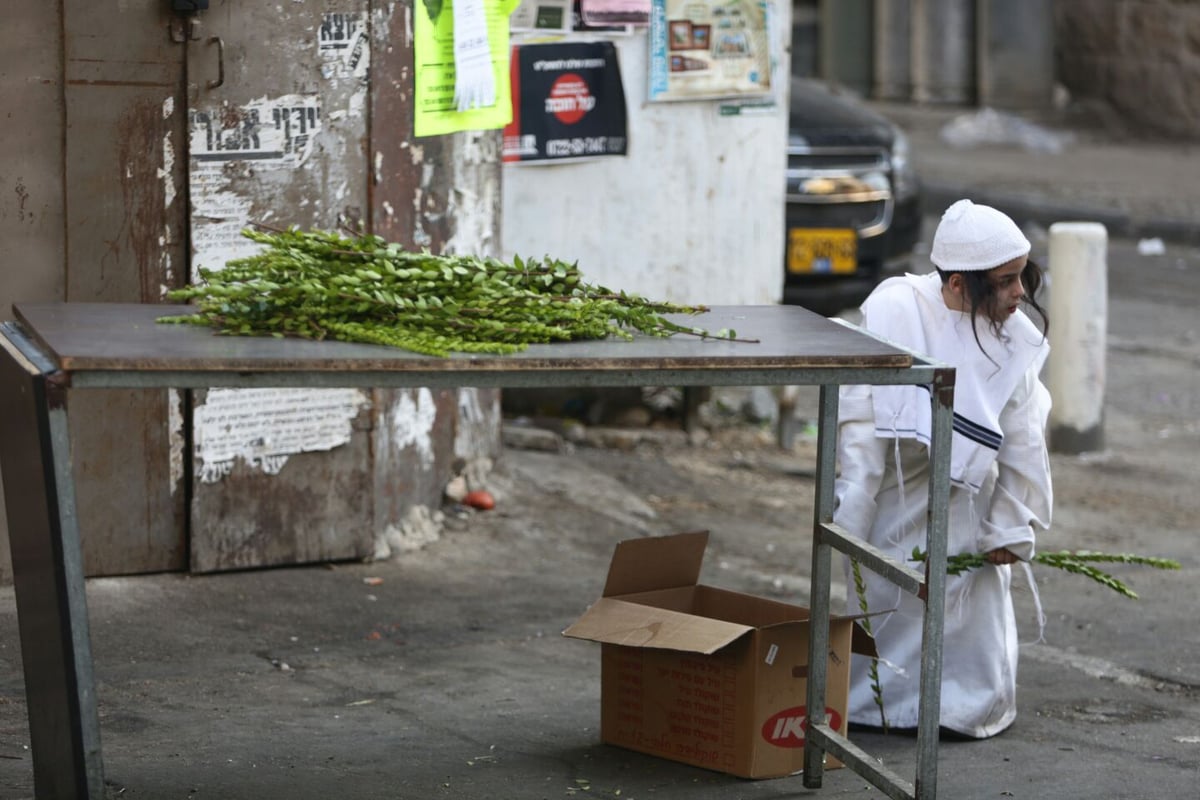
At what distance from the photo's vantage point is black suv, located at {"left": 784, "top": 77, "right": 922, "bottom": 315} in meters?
8.66

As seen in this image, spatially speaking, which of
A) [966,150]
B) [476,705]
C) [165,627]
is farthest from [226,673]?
[966,150]

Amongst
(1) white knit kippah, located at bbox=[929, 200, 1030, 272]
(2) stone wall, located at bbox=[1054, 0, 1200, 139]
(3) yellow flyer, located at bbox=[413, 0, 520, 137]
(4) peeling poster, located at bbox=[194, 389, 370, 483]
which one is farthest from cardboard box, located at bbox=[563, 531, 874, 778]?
(2) stone wall, located at bbox=[1054, 0, 1200, 139]

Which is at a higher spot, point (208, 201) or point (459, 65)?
point (459, 65)

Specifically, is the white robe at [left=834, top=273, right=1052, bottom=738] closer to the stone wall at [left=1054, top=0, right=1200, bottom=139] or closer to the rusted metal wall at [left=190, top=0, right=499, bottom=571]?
the rusted metal wall at [left=190, top=0, right=499, bottom=571]

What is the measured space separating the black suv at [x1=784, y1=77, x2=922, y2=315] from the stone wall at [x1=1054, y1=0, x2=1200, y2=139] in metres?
8.32

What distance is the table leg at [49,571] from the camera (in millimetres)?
3002

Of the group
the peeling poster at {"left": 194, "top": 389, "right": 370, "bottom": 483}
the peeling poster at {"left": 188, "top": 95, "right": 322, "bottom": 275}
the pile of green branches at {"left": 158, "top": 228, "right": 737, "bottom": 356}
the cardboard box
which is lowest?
the cardboard box

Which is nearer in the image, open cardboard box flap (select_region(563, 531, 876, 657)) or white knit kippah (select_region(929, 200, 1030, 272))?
open cardboard box flap (select_region(563, 531, 876, 657))

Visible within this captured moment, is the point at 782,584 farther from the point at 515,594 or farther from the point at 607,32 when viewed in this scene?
the point at 607,32

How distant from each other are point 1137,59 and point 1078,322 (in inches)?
431

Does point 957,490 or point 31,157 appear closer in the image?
point 957,490

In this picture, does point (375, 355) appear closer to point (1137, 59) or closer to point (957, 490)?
point (957, 490)

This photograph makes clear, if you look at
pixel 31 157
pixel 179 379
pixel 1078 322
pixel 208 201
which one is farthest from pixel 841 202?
pixel 179 379

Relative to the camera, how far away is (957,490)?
430cm
